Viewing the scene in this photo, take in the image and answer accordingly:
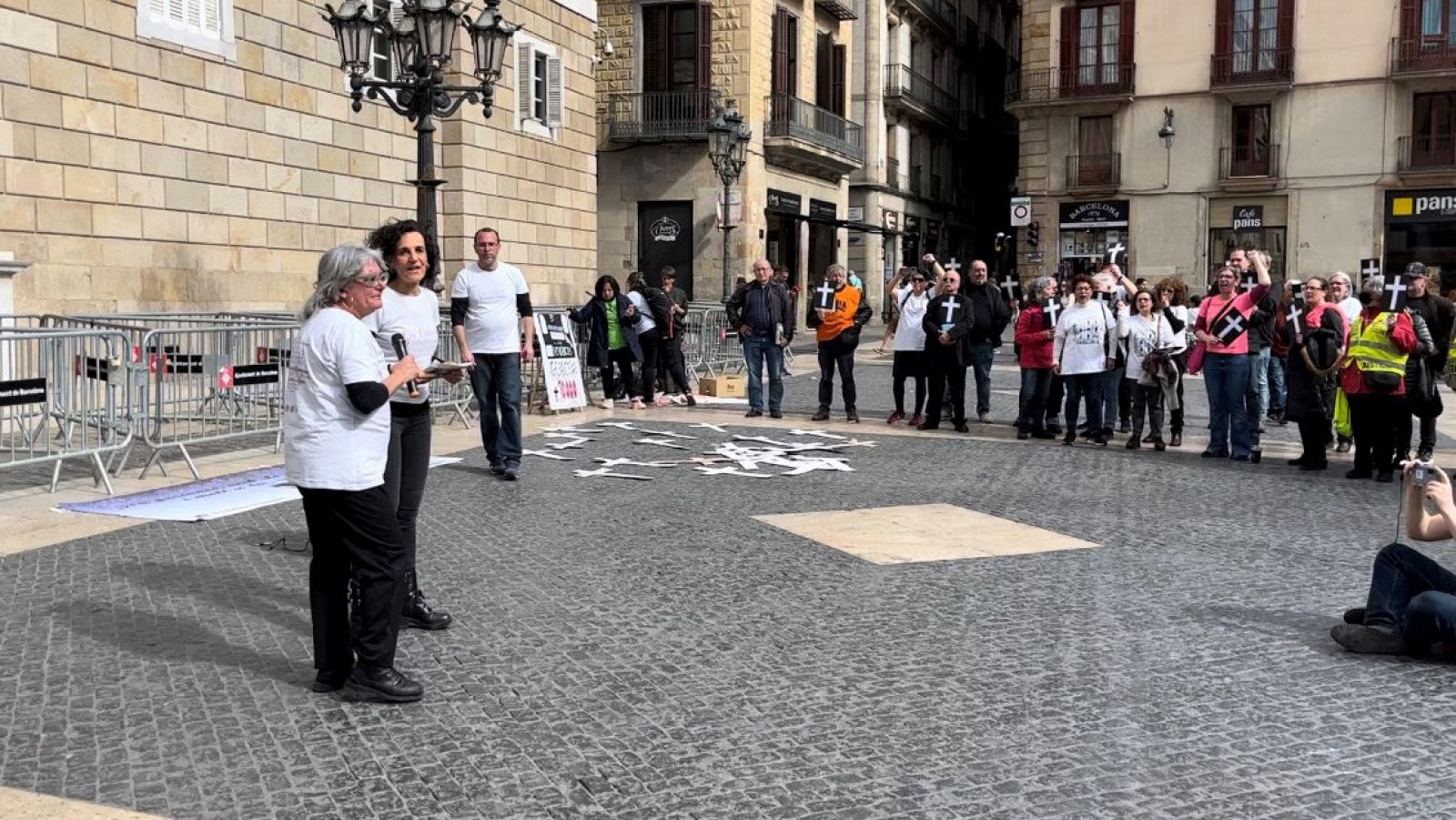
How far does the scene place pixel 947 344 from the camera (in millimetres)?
13344

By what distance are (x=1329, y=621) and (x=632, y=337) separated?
11251mm

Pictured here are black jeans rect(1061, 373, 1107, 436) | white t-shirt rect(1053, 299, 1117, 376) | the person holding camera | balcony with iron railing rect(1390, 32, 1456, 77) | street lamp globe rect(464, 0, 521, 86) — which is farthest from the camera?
balcony with iron railing rect(1390, 32, 1456, 77)

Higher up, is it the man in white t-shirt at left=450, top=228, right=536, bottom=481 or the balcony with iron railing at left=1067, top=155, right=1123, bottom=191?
the balcony with iron railing at left=1067, top=155, right=1123, bottom=191

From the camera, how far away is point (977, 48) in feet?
183

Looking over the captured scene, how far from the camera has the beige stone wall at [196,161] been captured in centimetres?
1287

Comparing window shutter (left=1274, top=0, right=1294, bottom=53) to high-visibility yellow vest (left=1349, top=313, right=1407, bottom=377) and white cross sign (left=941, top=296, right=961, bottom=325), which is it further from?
high-visibility yellow vest (left=1349, top=313, right=1407, bottom=377)

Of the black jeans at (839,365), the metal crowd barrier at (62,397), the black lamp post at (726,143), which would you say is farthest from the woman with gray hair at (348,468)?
the black lamp post at (726,143)

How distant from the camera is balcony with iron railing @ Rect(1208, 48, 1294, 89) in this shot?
1483 inches

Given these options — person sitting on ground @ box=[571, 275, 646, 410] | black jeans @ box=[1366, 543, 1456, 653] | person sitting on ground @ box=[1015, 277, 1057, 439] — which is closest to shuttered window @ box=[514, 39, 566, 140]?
person sitting on ground @ box=[571, 275, 646, 410]

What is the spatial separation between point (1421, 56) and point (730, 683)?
38.6 meters

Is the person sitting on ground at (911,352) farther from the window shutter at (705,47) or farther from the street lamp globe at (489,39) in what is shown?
the window shutter at (705,47)

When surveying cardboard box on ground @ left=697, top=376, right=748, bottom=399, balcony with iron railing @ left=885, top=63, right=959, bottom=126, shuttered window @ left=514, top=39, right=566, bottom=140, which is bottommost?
cardboard box on ground @ left=697, top=376, right=748, bottom=399

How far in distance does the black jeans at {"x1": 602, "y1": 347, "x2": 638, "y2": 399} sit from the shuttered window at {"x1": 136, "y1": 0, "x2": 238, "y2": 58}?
5.81 metres

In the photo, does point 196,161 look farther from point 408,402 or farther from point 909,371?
point 408,402
